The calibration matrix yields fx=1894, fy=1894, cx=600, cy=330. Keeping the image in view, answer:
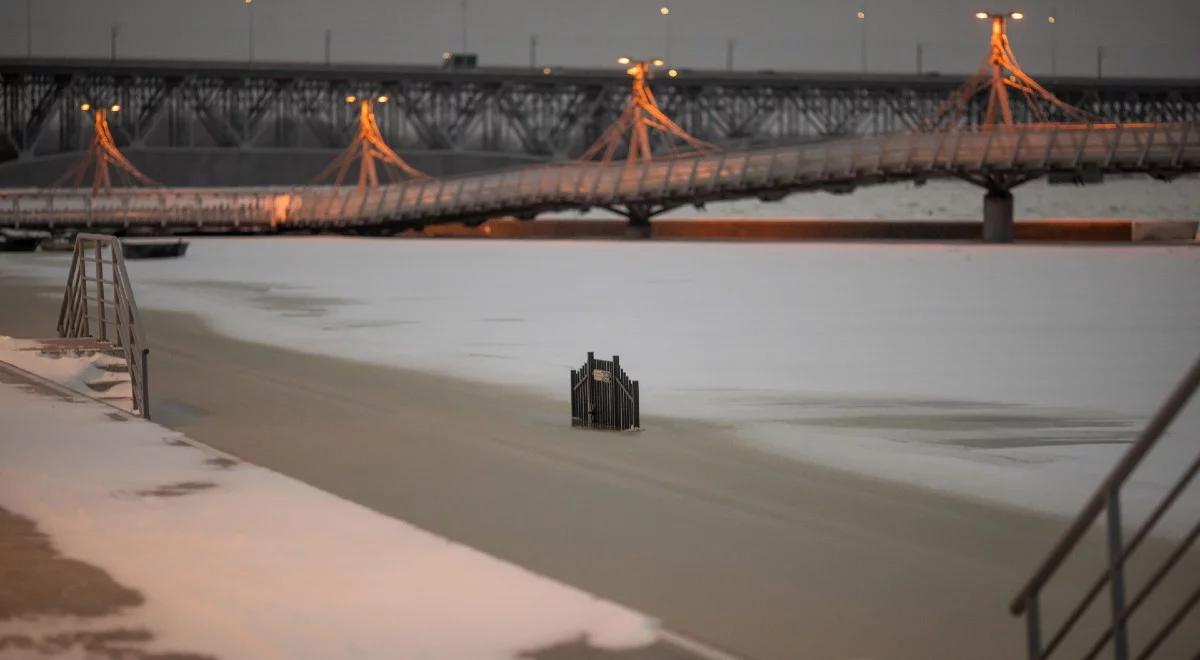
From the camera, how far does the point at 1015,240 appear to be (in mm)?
63250

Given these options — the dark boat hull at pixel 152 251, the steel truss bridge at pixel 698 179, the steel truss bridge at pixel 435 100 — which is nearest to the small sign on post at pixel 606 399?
the dark boat hull at pixel 152 251

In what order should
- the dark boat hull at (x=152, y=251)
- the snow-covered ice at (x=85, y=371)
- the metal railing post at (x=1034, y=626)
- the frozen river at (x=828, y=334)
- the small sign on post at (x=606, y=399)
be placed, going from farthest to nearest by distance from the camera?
1. the dark boat hull at (x=152, y=251)
2. the snow-covered ice at (x=85, y=371)
3. the small sign on post at (x=606, y=399)
4. the frozen river at (x=828, y=334)
5. the metal railing post at (x=1034, y=626)

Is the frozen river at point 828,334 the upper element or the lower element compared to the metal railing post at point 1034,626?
lower

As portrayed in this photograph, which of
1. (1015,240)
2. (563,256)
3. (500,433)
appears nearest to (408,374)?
(500,433)

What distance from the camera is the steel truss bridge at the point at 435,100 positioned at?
130875 mm

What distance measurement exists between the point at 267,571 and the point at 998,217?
54.0 meters

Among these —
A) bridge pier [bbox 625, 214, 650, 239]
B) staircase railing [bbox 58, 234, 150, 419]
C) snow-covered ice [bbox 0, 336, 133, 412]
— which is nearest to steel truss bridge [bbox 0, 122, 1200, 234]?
bridge pier [bbox 625, 214, 650, 239]

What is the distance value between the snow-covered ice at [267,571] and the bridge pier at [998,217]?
50.8m

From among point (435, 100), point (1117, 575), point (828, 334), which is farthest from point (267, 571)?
point (435, 100)

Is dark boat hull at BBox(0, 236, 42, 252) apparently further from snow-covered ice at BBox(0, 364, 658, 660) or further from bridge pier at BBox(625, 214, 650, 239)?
snow-covered ice at BBox(0, 364, 658, 660)

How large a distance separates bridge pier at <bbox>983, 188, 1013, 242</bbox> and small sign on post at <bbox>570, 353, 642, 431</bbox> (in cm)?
4528

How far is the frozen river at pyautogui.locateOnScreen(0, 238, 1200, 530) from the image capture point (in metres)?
15.9

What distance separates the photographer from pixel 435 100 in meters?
148

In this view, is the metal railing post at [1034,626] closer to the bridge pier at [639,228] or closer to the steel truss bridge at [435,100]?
the bridge pier at [639,228]
